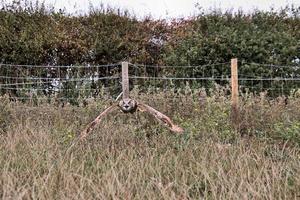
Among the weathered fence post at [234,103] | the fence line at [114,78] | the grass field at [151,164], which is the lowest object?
the grass field at [151,164]

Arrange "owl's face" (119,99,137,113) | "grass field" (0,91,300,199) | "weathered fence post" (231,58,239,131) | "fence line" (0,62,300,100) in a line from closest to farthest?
"grass field" (0,91,300,199)
"owl's face" (119,99,137,113)
"weathered fence post" (231,58,239,131)
"fence line" (0,62,300,100)

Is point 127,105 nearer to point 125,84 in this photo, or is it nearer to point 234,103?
point 125,84

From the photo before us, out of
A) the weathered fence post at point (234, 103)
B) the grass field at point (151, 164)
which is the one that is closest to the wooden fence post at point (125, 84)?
the grass field at point (151, 164)

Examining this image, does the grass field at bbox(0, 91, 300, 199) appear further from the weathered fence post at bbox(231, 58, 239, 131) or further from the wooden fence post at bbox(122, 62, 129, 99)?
the wooden fence post at bbox(122, 62, 129, 99)

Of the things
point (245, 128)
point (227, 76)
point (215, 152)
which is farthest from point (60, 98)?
point (215, 152)

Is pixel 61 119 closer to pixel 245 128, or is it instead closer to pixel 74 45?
pixel 245 128

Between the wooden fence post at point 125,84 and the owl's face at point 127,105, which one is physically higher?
the wooden fence post at point 125,84

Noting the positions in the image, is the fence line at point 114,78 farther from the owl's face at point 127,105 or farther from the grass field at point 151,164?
the owl's face at point 127,105

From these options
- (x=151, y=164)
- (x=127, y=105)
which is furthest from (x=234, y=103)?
(x=151, y=164)

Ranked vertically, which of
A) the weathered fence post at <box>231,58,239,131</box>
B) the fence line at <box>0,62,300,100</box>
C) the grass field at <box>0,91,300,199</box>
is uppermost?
the fence line at <box>0,62,300,100</box>

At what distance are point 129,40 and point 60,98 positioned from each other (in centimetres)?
223

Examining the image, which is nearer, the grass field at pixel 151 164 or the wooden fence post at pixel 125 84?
the grass field at pixel 151 164

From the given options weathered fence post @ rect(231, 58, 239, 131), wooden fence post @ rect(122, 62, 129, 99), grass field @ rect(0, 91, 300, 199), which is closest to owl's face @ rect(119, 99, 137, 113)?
grass field @ rect(0, 91, 300, 199)

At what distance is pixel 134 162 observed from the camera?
366 centimetres
